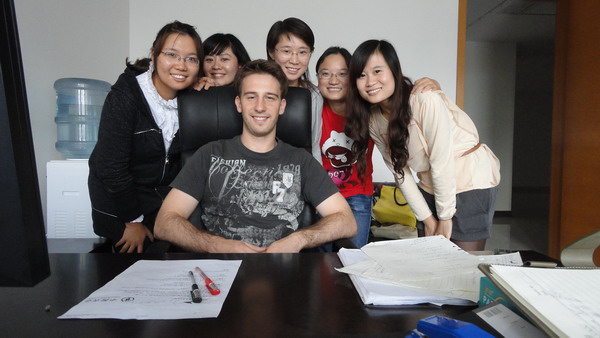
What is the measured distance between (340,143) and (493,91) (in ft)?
16.4

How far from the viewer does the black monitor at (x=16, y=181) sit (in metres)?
0.39

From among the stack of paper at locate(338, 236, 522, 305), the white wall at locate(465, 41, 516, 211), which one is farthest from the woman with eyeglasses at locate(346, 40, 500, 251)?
the white wall at locate(465, 41, 516, 211)

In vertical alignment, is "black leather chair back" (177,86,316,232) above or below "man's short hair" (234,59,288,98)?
below

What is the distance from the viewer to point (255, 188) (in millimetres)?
1562

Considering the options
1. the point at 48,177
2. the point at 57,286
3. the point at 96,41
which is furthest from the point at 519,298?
the point at 96,41

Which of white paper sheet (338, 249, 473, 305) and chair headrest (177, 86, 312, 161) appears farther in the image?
chair headrest (177, 86, 312, 161)

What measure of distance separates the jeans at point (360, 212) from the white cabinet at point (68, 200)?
1.48 meters

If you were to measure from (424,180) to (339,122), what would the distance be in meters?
0.51

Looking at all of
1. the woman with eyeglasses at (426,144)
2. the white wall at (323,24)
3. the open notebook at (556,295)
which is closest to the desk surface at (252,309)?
the open notebook at (556,295)

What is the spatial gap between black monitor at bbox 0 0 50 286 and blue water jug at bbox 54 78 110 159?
91.1 inches

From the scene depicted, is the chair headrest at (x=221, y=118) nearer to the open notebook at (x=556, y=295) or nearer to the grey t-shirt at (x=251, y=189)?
the grey t-shirt at (x=251, y=189)

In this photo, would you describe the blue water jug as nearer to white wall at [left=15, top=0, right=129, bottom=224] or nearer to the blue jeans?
white wall at [left=15, top=0, right=129, bottom=224]

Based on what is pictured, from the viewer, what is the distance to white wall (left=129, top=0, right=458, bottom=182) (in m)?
3.44

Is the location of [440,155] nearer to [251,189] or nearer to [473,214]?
[473,214]
